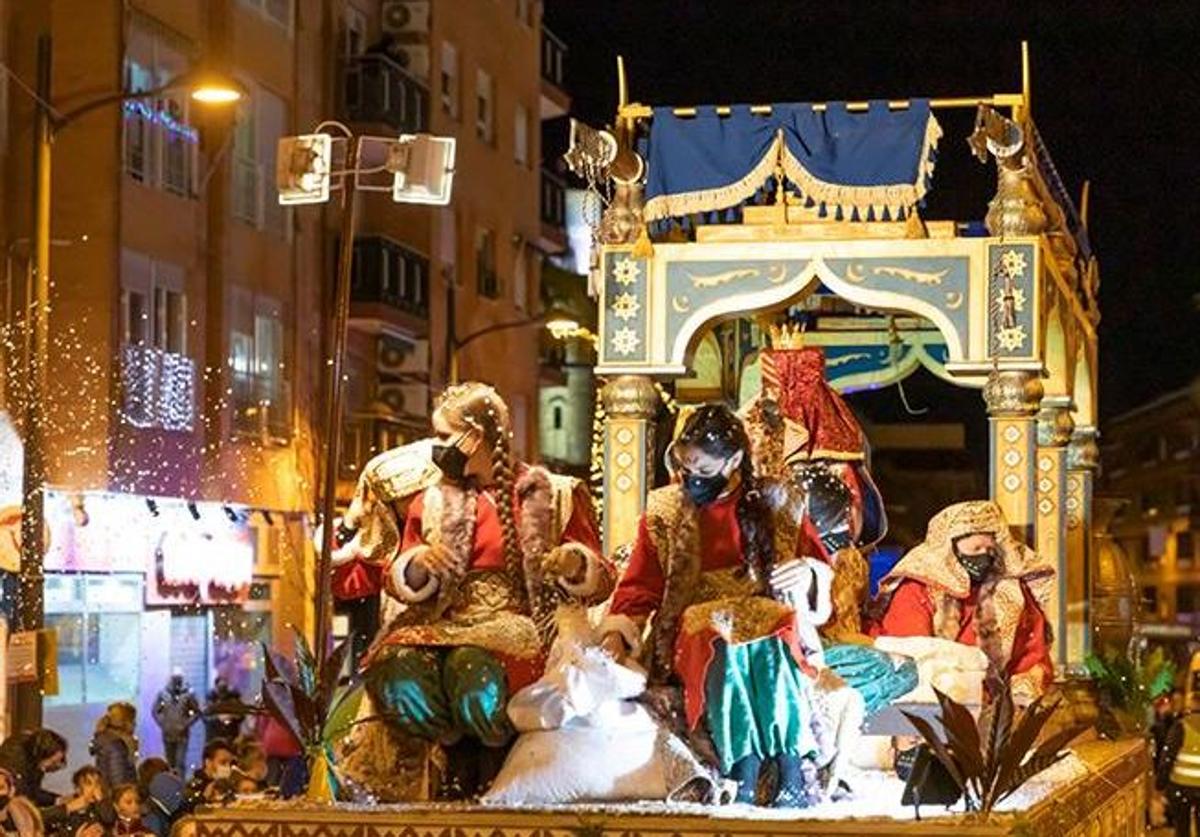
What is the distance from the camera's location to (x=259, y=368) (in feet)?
115

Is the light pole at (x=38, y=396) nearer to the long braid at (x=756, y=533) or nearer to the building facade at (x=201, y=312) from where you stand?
the building facade at (x=201, y=312)

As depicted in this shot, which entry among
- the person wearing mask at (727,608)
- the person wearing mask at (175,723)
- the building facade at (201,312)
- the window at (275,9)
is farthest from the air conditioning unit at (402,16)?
the person wearing mask at (727,608)

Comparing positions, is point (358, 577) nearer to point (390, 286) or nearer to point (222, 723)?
point (222, 723)

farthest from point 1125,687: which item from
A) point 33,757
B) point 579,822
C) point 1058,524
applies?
point 579,822

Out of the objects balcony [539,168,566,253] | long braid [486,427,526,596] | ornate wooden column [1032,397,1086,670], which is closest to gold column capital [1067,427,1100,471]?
ornate wooden column [1032,397,1086,670]

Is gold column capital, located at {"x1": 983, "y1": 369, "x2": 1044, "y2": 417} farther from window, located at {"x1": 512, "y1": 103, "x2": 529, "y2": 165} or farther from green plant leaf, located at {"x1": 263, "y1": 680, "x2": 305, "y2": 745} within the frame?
window, located at {"x1": 512, "y1": 103, "x2": 529, "y2": 165}

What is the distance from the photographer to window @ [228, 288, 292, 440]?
3406 cm

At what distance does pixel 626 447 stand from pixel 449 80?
28917mm

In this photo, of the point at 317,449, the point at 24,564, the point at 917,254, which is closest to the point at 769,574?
the point at 917,254

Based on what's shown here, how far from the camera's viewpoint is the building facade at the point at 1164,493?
8831 cm

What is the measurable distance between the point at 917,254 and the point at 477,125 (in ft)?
101

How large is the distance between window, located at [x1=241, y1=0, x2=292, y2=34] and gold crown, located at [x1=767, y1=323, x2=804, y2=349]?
17408 millimetres

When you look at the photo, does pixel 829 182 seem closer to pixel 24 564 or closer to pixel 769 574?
pixel 769 574

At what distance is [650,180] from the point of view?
16094 mm
